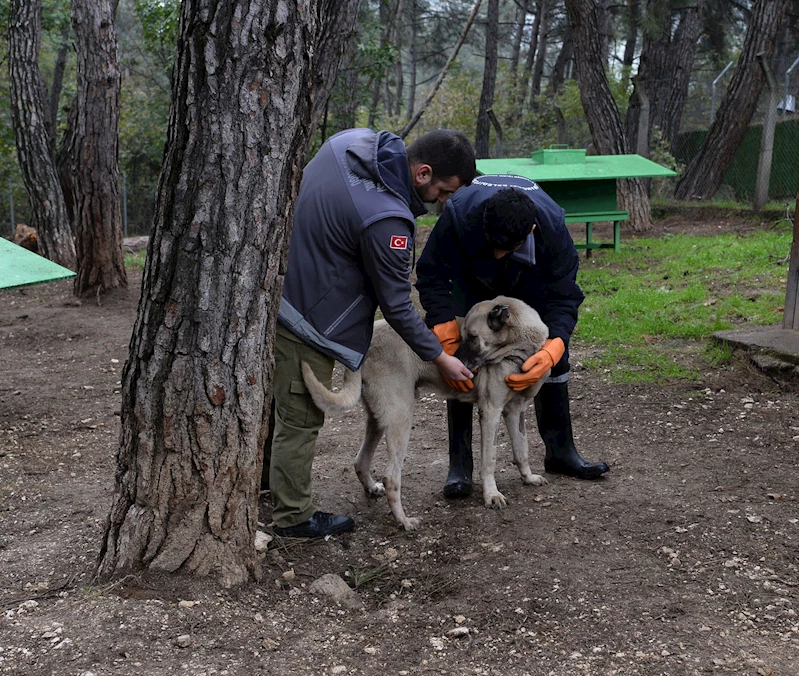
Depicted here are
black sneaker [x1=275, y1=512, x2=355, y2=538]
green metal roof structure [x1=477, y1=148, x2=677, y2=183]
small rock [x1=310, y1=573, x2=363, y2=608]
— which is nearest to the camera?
small rock [x1=310, y1=573, x2=363, y2=608]

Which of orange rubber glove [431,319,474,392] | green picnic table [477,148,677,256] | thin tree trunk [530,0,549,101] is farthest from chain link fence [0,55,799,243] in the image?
orange rubber glove [431,319,474,392]

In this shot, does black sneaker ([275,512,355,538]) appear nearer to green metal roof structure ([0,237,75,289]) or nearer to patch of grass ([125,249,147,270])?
green metal roof structure ([0,237,75,289])

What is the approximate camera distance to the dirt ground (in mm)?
2904

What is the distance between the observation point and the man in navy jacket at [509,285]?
4.31 meters

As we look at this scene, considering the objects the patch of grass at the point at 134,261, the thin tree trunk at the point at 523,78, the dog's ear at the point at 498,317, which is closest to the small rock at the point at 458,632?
the dog's ear at the point at 498,317

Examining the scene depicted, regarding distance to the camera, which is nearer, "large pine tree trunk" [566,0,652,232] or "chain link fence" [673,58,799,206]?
"chain link fence" [673,58,799,206]

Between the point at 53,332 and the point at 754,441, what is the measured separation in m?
7.13

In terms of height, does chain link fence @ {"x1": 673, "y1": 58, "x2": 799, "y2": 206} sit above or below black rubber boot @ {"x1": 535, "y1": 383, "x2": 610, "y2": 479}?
above

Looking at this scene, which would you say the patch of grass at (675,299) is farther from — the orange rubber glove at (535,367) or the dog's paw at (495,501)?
the dog's paw at (495,501)

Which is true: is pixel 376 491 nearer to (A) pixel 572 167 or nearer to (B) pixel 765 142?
(A) pixel 572 167

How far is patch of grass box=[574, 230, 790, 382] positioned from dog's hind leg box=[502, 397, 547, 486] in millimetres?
2341

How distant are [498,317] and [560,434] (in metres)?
0.93

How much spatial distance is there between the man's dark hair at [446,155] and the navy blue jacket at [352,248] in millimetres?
115

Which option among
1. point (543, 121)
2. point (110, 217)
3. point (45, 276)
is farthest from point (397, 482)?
point (543, 121)
